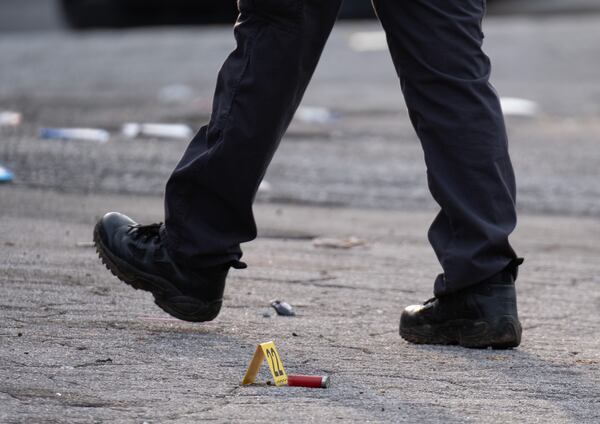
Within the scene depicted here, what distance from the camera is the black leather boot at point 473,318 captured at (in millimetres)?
3277

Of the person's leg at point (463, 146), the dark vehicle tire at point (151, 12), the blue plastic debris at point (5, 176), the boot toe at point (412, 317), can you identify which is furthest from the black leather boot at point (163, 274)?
the dark vehicle tire at point (151, 12)

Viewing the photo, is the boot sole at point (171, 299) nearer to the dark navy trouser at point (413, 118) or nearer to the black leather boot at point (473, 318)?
the dark navy trouser at point (413, 118)

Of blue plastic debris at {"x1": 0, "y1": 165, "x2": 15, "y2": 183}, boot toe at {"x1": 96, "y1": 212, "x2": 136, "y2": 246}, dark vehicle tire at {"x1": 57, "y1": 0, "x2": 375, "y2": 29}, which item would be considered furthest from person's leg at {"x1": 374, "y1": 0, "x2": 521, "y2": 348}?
dark vehicle tire at {"x1": 57, "y1": 0, "x2": 375, "y2": 29}

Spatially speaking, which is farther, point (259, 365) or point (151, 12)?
point (151, 12)

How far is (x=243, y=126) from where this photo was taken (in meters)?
3.15

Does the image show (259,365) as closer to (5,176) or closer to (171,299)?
(171,299)

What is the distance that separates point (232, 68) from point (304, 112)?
218 inches

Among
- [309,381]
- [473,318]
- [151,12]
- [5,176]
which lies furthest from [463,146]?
[151,12]

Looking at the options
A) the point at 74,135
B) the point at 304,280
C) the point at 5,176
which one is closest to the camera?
the point at 304,280

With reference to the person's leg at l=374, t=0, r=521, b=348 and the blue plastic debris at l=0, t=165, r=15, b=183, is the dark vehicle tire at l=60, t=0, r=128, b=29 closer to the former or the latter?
the blue plastic debris at l=0, t=165, r=15, b=183

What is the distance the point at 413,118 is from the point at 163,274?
0.77m

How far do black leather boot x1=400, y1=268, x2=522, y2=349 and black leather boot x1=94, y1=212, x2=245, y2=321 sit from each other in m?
0.50

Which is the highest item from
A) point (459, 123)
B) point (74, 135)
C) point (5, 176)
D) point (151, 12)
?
point (459, 123)

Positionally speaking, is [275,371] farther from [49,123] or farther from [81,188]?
[49,123]
